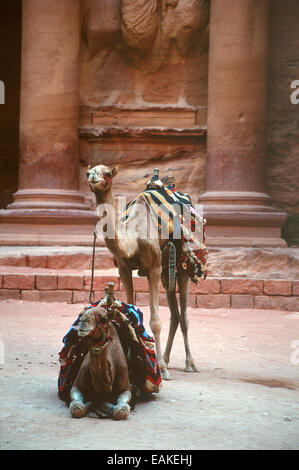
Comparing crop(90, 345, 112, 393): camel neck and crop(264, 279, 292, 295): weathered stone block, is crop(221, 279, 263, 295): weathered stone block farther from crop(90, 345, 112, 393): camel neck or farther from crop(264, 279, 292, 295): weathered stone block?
crop(90, 345, 112, 393): camel neck

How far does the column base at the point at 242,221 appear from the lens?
12.3 metres

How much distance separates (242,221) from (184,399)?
27.2 ft

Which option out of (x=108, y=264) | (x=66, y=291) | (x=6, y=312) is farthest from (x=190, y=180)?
(x=6, y=312)

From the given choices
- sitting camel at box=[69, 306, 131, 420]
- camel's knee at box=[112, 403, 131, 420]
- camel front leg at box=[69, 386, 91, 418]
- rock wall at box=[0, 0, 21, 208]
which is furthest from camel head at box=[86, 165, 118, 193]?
rock wall at box=[0, 0, 21, 208]

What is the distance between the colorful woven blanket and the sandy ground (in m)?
0.14

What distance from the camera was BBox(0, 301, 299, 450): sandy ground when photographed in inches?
136

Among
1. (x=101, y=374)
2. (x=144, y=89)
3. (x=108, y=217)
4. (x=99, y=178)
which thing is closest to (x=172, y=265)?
(x=108, y=217)

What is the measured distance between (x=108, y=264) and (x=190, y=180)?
13.2 ft

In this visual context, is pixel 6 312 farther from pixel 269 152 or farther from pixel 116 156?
pixel 269 152

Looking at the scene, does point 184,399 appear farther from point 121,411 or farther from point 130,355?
point 121,411

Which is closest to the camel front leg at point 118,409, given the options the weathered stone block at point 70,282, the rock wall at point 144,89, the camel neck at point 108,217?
the camel neck at point 108,217

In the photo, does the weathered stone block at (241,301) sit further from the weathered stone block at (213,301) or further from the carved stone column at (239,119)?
the carved stone column at (239,119)

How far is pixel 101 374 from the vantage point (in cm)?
391
